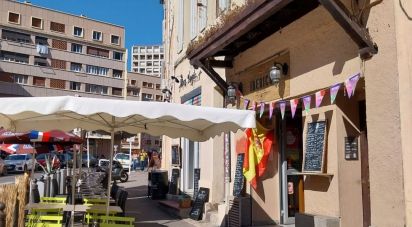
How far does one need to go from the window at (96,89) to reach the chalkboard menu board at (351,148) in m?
66.4

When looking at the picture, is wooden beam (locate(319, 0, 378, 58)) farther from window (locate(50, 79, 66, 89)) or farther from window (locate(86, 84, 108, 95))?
window (locate(86, 84, 108, 95))

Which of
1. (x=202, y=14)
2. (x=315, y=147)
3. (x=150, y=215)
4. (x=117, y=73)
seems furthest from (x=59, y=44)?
(x=315, y=147)

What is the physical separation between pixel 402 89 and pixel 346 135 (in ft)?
5.35

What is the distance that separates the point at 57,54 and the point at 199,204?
195ft

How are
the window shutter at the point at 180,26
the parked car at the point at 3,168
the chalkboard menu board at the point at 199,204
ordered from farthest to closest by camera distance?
1. the parked car at the point at 3,168
2. the window shutter at the point at 180,26
3. the chalkboard menu board at the point at 199,204

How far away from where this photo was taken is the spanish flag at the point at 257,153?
9805 mm

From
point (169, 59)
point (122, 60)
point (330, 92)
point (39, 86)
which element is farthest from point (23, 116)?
point (122, 60)

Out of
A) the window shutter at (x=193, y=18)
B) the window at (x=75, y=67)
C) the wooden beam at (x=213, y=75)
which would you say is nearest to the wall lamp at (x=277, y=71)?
the wooden beam at (x=213, y=75)

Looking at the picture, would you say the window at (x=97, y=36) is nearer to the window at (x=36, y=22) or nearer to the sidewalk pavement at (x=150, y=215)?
the window at (x=36, y=22)

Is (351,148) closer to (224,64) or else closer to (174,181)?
(224,64)

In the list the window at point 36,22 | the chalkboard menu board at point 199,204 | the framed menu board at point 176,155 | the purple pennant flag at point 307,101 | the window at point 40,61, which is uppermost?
the window at point 36,22

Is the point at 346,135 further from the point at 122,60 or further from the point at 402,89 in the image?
the point at 122,60

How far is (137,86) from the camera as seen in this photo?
95938 millimetres

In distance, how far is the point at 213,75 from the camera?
11.1 metres
